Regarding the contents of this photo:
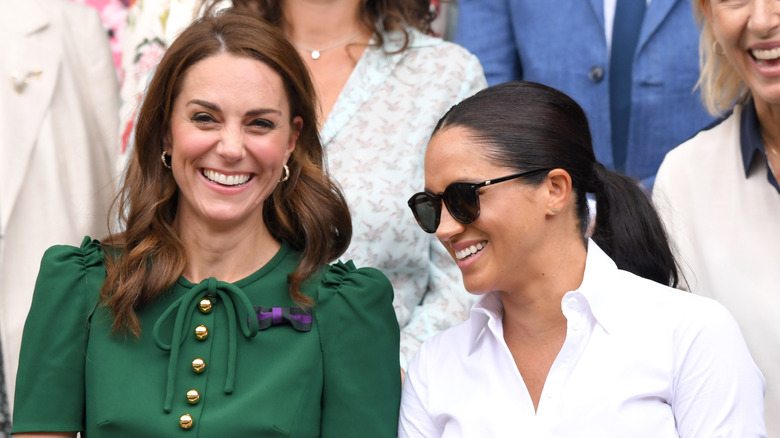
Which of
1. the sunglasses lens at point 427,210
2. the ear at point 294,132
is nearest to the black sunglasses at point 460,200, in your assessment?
the sunglasses lens at point 427,210

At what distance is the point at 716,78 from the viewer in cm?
362

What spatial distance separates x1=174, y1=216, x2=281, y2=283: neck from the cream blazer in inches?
28.9

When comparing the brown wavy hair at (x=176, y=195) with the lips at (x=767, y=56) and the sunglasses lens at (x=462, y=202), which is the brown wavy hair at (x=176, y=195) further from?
the lips at (x=767, y=56)

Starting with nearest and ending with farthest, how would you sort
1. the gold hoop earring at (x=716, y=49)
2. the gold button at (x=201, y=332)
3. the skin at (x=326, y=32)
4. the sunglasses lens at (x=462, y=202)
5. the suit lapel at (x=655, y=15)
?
the sunglasses lens at (x=462, y=202) < the gold button at (x=201, y=332) < the gold hoop earring at (x=716, y=49) < the skin at (x=326, y=32) < the suit lapel at (x=655, y=15)

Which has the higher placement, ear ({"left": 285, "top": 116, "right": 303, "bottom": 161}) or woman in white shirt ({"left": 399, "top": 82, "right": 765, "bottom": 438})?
ear ({"left": 285, "top": 116, "right": 303, "bottom": 161})

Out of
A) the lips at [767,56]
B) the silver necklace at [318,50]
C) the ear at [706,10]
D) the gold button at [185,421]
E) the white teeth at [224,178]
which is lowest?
the gold button at [185,421]

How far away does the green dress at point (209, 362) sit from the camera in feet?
9.02

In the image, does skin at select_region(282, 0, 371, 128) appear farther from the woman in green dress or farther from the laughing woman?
the laughing woman

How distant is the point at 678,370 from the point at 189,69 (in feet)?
4.64

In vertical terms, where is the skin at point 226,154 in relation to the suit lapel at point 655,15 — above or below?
below

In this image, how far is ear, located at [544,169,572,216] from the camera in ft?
9.10

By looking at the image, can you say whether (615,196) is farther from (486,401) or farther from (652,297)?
(486,401)

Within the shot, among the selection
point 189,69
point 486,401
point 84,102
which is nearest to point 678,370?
point 486,401

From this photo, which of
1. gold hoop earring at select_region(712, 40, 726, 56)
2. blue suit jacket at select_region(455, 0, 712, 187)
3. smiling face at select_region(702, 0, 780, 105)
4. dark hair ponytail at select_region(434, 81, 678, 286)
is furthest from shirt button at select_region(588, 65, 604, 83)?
dark hair ponytail at select_region(434, 81, 678, 286)
